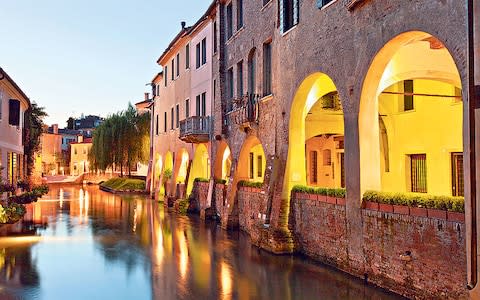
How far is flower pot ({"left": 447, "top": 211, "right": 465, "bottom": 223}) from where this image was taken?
774cm

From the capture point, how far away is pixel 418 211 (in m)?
8.80

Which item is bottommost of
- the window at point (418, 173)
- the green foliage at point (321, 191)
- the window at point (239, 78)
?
the green foliage at point (321, 191)

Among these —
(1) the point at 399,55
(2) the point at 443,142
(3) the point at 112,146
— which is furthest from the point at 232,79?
(3) the point at 112,146

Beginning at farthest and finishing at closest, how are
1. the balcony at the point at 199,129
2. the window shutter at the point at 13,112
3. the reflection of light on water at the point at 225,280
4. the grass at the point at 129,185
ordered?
the grass at the point at 129,185
the window shutter at the point at 13,112
the balcony at the point at 199,129
the reflection of light on water at the point at 225,280

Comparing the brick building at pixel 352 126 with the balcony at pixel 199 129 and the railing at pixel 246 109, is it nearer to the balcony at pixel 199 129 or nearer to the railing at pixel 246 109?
the railing at pixel 246 109

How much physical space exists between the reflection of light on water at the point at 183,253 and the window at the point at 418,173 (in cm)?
785

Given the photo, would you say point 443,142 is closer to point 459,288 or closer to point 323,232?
point 323,232

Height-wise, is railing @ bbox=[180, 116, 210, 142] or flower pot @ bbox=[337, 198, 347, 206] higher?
railing @ bbox=[180, 116, 210, 142]

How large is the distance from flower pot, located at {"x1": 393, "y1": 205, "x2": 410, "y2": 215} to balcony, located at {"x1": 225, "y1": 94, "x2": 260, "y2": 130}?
28.9 ft

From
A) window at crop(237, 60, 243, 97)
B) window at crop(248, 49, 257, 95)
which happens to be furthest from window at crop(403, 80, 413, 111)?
window at crop(237, 60, 243, 97)

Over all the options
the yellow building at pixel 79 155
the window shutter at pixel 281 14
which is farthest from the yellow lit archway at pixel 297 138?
the yellow building at pixel 79 155

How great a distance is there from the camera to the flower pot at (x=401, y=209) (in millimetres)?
9117

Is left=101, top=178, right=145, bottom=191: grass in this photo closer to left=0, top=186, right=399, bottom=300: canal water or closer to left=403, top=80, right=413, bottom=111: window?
left=0, top=186, right=399, bottom=300: canal water

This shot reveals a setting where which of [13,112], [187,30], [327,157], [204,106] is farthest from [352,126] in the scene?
[13,112]
